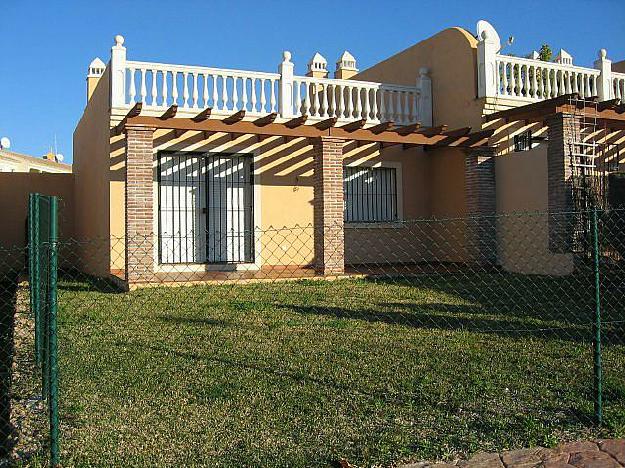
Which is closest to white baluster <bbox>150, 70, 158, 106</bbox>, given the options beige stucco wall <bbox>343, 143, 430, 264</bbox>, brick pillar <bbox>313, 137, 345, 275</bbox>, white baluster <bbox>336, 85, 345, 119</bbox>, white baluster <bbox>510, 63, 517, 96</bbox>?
brick pillar <bbox>313, 137, 345, 275</bbox>

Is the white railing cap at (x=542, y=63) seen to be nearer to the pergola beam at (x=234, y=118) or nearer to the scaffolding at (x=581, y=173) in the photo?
the scaffolding at (x=581, y=173)

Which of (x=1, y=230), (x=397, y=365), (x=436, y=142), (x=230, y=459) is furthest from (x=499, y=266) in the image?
(x=1, y=230)

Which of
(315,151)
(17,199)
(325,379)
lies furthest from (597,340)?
(17,199)

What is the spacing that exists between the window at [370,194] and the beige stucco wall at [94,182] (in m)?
5.10

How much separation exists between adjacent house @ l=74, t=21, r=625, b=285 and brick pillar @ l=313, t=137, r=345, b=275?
25 millimetres

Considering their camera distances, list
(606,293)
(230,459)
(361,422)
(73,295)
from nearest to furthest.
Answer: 1. (230,459)
2. (361,422)
3. (606,293)
4. (73,295)

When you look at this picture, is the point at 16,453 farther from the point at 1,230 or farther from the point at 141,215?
the point at 1,230

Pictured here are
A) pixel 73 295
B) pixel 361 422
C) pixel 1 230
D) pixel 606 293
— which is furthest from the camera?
pixel 1 230

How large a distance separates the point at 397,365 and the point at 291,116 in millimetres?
8249

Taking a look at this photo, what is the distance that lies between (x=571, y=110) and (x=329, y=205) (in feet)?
15.4

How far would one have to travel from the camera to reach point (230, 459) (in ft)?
11.5

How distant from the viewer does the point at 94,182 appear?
13.8 metres

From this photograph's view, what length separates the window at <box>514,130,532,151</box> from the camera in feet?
43.7

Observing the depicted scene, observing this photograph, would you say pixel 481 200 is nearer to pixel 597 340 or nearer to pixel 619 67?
pixel 619 67
